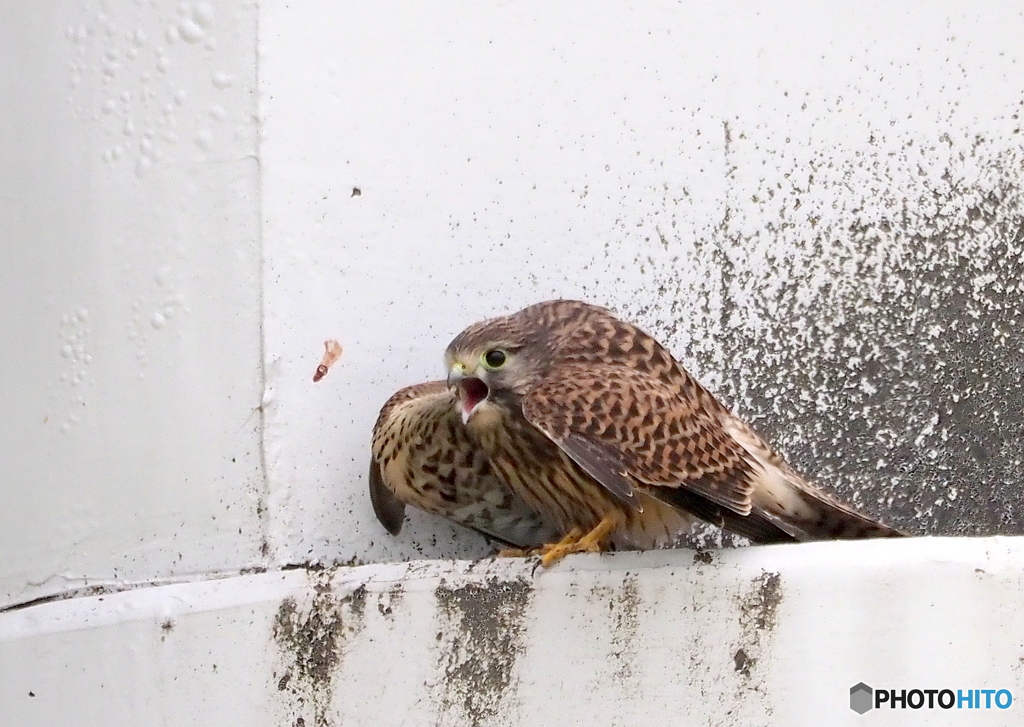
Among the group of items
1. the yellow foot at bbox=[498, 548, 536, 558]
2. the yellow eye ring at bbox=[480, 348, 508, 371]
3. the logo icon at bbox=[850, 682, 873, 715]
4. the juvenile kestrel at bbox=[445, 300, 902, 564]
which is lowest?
the logo icon at bbox=[850, 682, 873, 715]

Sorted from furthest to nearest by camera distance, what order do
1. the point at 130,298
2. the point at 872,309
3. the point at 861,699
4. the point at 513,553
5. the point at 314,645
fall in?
the point at 872,309
the point at 130,298
the point at 513,553
the point at 314,645
the point at 861,699

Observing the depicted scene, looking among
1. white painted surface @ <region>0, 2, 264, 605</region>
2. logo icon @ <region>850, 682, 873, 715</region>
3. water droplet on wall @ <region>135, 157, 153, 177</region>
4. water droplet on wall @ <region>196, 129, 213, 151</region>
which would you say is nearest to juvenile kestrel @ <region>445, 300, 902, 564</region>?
logo icon @ <region>850, 682, 873, 715</region>

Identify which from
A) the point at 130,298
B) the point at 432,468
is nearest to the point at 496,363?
the point at 432,468

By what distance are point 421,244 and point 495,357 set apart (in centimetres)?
36

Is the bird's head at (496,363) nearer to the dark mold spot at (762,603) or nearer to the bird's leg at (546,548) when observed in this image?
the bird's leg at (546,548)

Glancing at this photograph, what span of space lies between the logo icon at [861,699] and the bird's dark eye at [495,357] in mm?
804

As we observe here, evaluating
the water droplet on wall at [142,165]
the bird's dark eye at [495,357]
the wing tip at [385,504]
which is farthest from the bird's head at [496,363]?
the water droplet on wall at [142,165]

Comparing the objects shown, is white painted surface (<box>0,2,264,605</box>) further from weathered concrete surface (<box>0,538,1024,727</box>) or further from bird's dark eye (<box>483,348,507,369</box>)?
bird's dark eye (<box>483,348,507,369</box>)

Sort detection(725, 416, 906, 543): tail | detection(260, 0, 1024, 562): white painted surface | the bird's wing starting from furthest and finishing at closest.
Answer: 1. detection(260, 0, 1024, 562): white painted surface
2. detection(725, 416, 906, 543): tail
3. the bird's wing

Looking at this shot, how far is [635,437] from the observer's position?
223 centimetres

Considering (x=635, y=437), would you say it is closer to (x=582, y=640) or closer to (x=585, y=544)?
(x=585, y=544)

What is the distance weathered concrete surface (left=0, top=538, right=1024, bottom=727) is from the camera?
6.87 feet

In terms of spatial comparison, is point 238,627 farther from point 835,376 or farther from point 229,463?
point 835,376

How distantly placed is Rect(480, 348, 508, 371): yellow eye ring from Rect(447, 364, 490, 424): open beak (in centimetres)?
4
